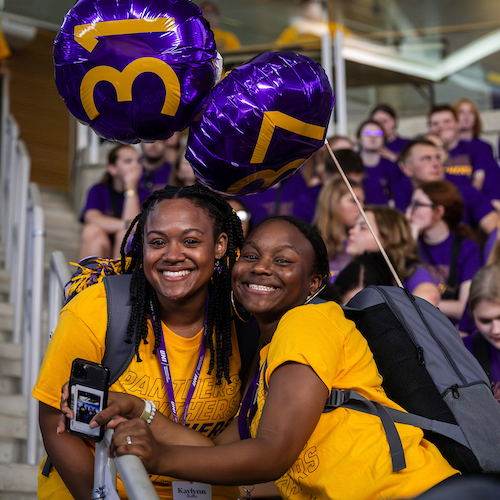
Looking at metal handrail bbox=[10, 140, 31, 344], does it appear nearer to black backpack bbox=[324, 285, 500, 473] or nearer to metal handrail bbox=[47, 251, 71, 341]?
metal handrail bbox=[47, 251, 71, 341]

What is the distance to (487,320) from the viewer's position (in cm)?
311

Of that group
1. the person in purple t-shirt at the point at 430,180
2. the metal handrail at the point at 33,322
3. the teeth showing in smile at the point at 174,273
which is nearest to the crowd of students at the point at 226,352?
the teeth showing in smile at the point at 174,273

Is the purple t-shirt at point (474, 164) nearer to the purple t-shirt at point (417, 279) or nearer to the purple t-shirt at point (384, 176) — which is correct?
the purple t-shirt at point (384, 176)

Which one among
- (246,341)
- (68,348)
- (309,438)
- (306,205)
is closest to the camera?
(309,438)

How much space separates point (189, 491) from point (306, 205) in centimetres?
304

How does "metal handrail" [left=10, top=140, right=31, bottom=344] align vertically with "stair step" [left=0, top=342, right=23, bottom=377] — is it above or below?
above

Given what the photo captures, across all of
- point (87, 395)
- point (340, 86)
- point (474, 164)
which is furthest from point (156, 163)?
point (87, 395)

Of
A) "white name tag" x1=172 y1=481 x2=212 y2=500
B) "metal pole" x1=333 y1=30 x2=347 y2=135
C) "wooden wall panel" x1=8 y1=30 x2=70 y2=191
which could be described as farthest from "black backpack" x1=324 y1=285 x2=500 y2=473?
"wooden wall panel" x1=8 y1=30 x2=70 y2=191

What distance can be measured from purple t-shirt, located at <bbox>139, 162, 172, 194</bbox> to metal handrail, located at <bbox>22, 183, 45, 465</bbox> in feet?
4.34

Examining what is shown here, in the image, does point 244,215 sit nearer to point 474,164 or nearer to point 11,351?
point 11,351

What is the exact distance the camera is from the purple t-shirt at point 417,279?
3.69 m

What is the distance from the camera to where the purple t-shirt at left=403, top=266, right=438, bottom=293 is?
3693 mm

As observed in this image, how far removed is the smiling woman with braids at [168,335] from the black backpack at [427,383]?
17.9 inches

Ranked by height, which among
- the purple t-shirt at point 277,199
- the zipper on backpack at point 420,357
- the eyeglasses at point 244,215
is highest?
the purple t-shirt at point 277,199
